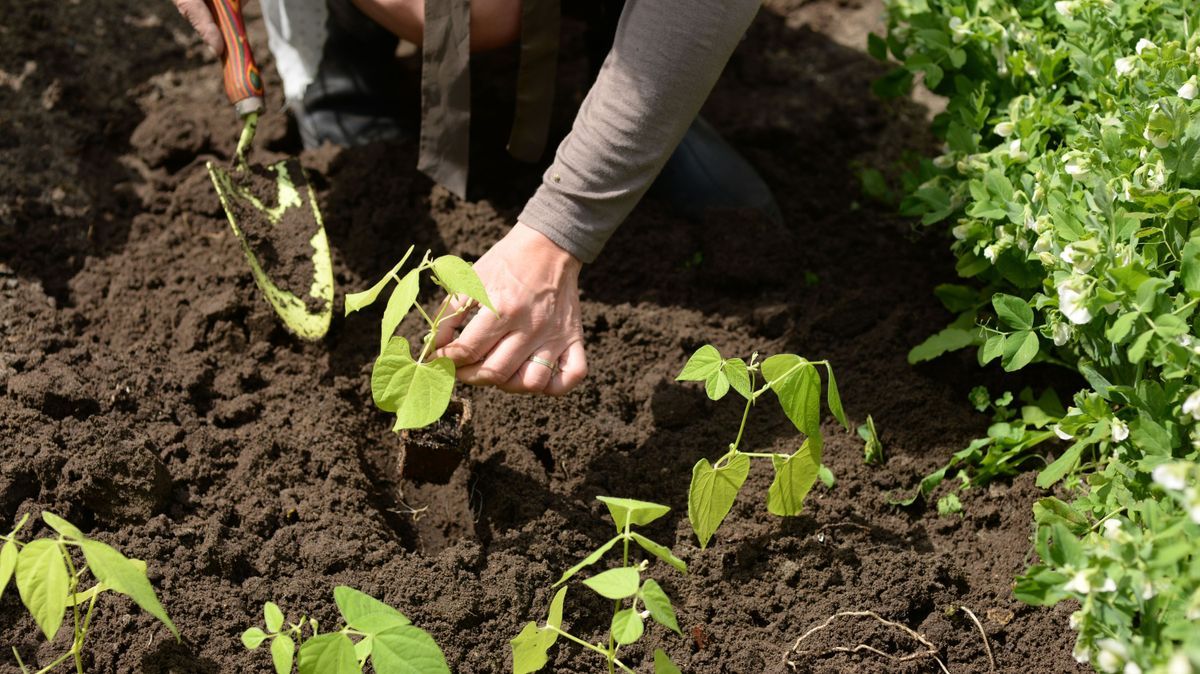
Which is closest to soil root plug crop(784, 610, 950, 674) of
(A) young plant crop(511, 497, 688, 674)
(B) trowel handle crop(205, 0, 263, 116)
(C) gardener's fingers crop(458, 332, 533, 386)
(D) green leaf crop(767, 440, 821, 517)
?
(D) green leaf crop(767, 440, 821, 517)

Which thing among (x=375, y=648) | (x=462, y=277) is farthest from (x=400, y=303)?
(x=375, y=648)

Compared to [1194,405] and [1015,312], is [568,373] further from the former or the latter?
[1194,405]

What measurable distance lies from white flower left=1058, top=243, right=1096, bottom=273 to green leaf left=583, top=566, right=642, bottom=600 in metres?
0.73

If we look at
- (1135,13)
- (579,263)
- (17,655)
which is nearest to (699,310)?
A: (579,263)

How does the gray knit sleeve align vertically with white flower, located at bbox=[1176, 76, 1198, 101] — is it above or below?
below

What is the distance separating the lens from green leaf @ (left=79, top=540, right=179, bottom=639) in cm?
133

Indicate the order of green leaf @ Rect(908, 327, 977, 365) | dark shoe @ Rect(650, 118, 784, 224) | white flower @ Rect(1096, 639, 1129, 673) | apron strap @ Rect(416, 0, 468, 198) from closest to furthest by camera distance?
white flower @ Rect(1096, 639, 1129, 673) → green leaf @ Rect(908, 327, 977, 365) → apron strap @ Rect(416, 0, 468, 198) → dark shoe @ Rect(650, 118, 784, 224)

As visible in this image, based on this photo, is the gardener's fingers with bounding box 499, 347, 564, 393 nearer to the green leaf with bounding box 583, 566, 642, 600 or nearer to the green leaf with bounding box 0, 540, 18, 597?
the green leaf with bounding box 583, 566, 642, 600

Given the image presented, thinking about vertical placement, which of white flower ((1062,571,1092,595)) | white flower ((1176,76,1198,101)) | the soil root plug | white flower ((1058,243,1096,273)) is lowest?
the soil root plug

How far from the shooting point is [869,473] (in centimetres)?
194

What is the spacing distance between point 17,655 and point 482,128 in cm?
151

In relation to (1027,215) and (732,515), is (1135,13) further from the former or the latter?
(732,515)

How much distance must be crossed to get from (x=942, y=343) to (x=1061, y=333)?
0.37m

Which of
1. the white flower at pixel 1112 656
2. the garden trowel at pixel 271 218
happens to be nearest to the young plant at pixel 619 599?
the white flower at pixel 1112 656
